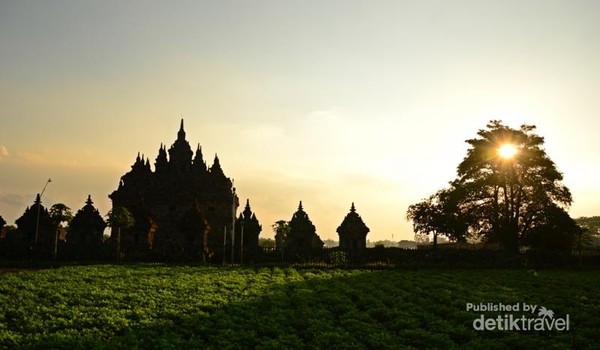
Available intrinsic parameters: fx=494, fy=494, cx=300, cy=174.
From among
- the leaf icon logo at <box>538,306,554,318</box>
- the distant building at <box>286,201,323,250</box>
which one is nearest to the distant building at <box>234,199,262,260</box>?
the distant building at <box>286,201,323,250</box>

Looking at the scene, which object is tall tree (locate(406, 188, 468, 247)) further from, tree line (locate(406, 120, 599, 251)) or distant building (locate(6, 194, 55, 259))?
distant building (locate(6, 194, 55, 259))

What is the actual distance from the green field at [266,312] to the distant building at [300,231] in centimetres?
2921

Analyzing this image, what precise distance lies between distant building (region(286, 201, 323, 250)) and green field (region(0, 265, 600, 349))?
95.8ft

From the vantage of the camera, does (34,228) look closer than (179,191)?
Yes

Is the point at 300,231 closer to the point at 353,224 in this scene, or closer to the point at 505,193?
the point at 353,224

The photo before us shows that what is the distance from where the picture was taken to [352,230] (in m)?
54.8

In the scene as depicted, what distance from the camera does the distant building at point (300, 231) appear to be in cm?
5619

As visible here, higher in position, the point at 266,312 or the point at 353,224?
the point at 353,224

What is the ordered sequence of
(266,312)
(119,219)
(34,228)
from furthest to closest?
(34,228) < (119,219) < (266,312)

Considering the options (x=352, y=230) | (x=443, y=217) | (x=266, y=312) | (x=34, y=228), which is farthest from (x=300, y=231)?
(x=266, y=312)

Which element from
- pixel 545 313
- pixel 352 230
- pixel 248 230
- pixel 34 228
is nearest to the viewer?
pixel 545 313

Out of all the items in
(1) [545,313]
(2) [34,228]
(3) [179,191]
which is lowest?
(1) [545,313]

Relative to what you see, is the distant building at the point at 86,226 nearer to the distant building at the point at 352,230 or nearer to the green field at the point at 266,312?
the green field at the point at 266,312

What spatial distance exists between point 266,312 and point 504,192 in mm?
40877
